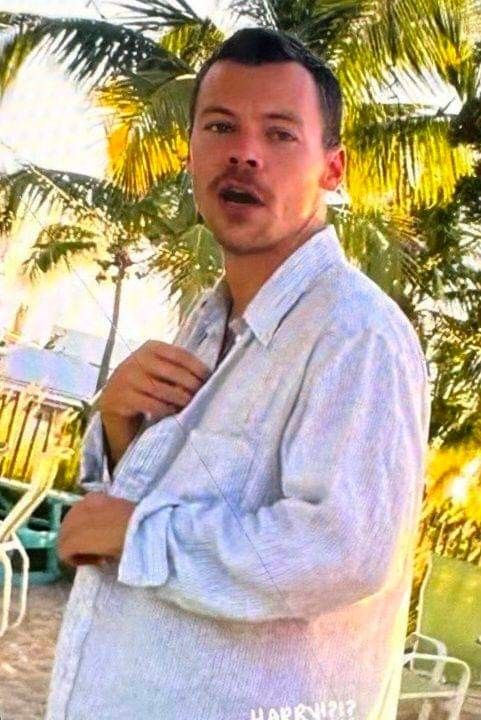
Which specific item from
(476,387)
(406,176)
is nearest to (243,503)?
(406,176)

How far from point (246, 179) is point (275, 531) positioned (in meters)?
0.16

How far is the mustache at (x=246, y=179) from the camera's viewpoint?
48cm

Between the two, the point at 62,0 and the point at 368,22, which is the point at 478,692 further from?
the point at 62,0

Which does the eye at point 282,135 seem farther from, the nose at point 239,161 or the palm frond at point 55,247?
the palm frond at point 55,247

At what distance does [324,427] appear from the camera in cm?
41

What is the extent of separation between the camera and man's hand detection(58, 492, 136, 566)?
448 millimetres

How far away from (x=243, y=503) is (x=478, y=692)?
5.95 feet

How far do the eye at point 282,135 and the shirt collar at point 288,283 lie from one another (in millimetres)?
44

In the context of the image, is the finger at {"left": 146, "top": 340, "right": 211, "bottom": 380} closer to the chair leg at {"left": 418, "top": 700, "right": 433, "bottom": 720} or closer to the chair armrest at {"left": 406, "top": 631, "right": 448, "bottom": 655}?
the chair leg at {"left": 418, "top": 700, "right": 433, "bottom": 720}

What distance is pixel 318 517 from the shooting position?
1.32 ft

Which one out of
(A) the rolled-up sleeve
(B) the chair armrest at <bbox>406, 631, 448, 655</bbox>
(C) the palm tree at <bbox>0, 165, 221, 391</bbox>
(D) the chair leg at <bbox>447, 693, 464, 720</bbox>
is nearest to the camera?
(A) the rolled-up sleeve

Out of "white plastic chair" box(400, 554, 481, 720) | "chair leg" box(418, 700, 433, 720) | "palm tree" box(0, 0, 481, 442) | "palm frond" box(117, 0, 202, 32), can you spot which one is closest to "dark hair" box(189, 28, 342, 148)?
"palm tree" box(0, 0, 481, 442)

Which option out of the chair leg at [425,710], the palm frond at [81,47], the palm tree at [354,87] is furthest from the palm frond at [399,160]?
the chair leg at [425,710]

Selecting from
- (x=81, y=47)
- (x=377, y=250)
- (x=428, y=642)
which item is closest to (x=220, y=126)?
(x=81, y=47)
